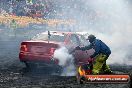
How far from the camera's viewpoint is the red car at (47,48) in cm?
1423

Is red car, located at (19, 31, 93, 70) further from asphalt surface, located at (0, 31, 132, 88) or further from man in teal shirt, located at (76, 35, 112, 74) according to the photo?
man in teal shirt, located at (76, 35, 112, 74)

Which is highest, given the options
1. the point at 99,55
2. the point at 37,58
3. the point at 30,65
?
the point at 99,55

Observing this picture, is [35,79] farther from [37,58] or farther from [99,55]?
[99,55]

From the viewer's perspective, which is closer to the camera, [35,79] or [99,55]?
[35,79]

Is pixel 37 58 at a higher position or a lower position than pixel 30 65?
higher

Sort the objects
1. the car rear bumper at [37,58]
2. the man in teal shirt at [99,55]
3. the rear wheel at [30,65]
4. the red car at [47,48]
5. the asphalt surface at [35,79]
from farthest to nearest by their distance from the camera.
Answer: the rear wheel at [30,65], the red car at [47,48], the car rear bumper at [37,58], the man in teal shirt at [99,55], the asphalt surface at [35,79]

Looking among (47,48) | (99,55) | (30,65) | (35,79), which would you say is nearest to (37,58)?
(47,48)

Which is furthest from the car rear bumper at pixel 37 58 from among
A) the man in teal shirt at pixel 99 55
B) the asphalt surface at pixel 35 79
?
the man in teal shirt at pixel 99 55

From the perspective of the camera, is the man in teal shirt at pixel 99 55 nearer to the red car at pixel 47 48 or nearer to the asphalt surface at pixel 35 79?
the asphalt surface at pixel 35 79

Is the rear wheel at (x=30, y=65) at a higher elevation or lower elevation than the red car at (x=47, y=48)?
lower

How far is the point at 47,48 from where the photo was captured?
14297 mm

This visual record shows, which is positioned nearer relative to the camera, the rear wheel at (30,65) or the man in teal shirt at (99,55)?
the man in teal shirt at (99,55)

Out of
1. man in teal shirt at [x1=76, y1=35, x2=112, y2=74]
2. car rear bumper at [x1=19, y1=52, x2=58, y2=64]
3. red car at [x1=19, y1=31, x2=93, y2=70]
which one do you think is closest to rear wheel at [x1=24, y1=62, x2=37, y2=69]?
red car at [x1=19, y1=31, x2=93, y2=70]

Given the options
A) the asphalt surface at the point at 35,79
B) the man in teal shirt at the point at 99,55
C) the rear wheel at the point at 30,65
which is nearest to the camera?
the asphalt surface at the point at 35,79
